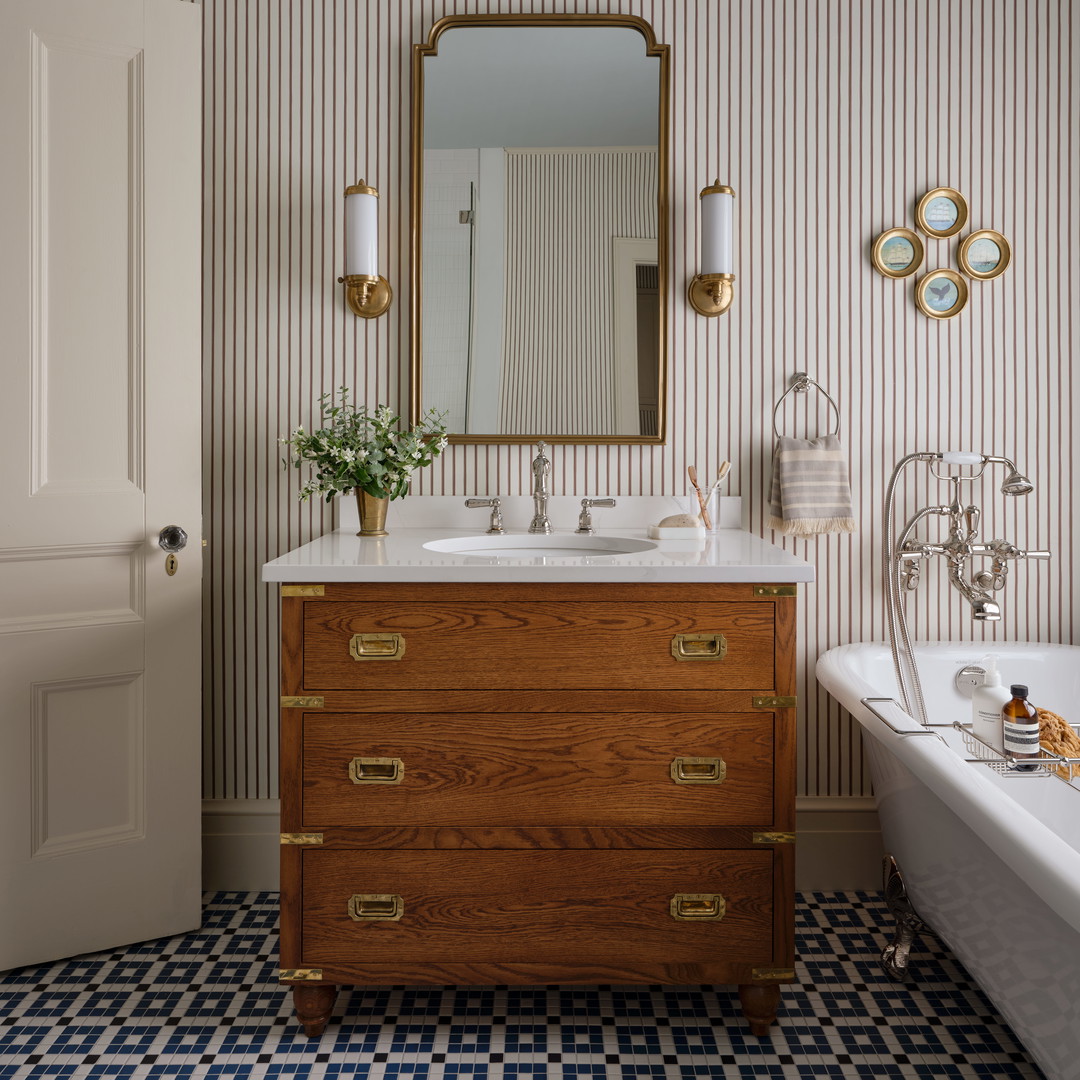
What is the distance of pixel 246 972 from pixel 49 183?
171cm

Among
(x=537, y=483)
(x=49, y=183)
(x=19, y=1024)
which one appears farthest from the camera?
(x=537, y=483)

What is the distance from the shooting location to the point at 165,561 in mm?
1972

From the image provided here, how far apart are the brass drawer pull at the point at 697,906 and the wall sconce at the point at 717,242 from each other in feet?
4.43

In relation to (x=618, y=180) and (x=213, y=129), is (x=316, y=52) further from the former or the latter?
(x=618, y=180)

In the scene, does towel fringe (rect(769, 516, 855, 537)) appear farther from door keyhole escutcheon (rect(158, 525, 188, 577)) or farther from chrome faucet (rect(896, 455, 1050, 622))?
door keyhole escutcheon (rect(158, 525, 188, 577))

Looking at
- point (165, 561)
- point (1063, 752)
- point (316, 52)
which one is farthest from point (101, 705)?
point (1063, 752)

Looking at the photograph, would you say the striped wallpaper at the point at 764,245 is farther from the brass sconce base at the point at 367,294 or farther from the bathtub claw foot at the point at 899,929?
the bathtub claw foot at the point at 899,929

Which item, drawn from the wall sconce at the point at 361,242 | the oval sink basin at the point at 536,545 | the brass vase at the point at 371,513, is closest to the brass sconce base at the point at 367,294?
the wall sconce at the point at 361,242

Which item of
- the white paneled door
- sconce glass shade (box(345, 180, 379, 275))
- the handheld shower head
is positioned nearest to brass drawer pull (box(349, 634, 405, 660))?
the white paneled door

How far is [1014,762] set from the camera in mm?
1602

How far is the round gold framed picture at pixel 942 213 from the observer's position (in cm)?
220

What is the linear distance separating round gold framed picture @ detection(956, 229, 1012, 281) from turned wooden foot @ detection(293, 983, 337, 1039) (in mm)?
2179

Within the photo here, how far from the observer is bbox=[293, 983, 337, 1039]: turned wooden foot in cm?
166

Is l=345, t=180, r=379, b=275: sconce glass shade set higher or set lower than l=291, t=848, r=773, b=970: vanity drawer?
higher
